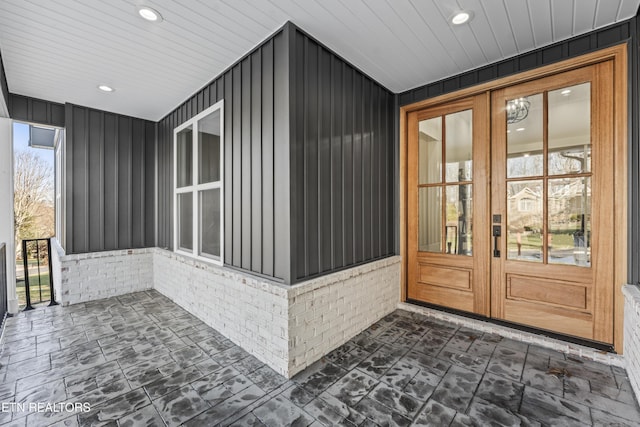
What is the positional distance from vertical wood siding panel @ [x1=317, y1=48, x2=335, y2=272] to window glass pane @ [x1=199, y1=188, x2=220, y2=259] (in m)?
1.35

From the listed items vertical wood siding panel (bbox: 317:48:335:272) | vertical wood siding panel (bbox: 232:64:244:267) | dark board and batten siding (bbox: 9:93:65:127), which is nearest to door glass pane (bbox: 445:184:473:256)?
vertical wood siding panel (bbox: 317:48:335:272)

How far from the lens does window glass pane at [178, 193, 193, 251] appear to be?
3.86 m

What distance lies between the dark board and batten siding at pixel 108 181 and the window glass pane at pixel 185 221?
3.36ft

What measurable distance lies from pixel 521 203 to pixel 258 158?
268cm

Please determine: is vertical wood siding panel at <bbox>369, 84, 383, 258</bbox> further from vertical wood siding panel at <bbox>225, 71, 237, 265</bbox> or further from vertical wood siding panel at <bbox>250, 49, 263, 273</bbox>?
vertical wood siding panel at <bbox>225, 71, 237, 265</bbox>

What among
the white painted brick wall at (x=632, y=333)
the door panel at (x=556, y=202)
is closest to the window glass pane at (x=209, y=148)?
the door panel at (x=556, y=202)

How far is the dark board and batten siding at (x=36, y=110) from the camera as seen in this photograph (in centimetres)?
370

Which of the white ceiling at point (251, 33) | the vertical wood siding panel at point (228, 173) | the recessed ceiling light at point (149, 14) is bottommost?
the vertical wood siding panel at point (228, 173)

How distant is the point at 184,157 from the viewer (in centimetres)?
404

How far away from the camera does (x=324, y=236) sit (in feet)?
8.68

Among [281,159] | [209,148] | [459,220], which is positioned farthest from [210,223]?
[459,220]

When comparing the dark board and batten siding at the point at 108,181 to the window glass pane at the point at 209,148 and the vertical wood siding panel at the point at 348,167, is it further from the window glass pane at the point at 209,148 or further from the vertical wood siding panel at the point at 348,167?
the vertical wood siding panel at the point at 348,167

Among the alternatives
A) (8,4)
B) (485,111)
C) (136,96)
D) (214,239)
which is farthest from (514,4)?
(136,96)

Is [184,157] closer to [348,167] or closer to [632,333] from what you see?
[348,167]
